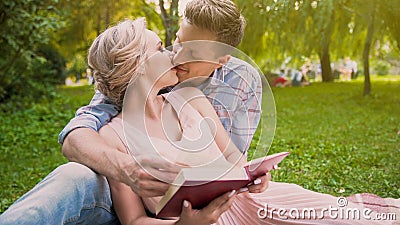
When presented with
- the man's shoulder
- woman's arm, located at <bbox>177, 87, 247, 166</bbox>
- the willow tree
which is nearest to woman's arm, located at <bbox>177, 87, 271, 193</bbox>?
woman's arm, located at <bbox>177, 87, 247, 166</bbox>

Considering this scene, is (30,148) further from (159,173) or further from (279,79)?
(279,79)

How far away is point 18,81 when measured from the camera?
7035 millimetres

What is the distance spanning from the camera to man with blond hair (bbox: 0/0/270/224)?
130 cm

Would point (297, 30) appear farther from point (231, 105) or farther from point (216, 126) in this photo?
point (216, 126)

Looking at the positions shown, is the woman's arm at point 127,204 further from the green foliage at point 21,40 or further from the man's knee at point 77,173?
the green foliage at point 21,40

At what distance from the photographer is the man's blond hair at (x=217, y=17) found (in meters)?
1.60

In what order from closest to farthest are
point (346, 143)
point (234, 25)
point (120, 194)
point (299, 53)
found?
point (120, 194)
point (234, 25)
point (346, 143)
point (299, 53)

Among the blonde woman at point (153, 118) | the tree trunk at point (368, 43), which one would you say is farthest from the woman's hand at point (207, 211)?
the tree trunk at point (368, 43)

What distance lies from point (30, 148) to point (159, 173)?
3.79m

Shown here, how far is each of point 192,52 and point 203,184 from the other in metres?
0.55

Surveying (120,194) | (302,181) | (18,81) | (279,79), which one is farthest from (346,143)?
(279,79)

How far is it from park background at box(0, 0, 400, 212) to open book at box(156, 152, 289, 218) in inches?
9.2

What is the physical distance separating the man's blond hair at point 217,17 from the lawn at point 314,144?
40 cm

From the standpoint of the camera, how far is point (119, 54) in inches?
60.4
